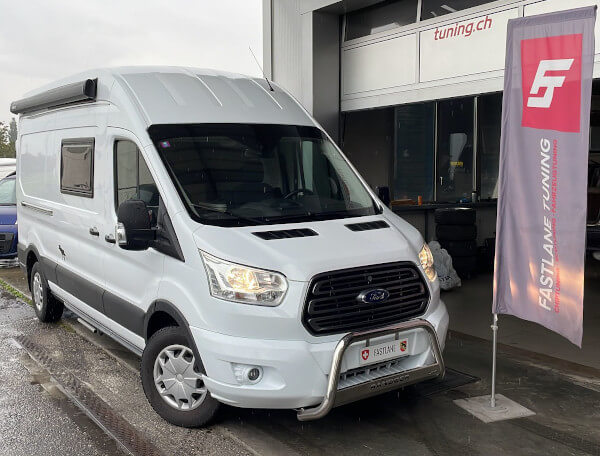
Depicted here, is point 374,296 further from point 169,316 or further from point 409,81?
point 409,81

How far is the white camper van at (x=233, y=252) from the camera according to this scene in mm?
3758

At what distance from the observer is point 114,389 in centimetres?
509

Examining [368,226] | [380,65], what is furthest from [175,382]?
[380,65]

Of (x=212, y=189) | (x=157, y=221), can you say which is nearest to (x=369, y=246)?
(x=212, y=189)

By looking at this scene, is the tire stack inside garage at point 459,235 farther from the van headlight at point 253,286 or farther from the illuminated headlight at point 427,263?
the van headlight at point 253,286

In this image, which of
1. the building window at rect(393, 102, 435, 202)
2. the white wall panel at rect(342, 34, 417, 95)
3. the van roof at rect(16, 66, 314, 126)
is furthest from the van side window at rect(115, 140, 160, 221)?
the building window at rect(393, 102, 435, 202)

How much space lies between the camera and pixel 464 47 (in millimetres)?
7832

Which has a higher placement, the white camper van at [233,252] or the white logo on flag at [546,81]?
the white logo on flag at [546,81]

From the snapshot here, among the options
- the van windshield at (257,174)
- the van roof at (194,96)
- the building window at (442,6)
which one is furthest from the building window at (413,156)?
the van windshield at (257,174)

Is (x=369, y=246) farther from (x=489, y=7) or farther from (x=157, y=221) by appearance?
(x=489, y=7)

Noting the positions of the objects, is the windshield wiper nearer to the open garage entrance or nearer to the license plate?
the license plate

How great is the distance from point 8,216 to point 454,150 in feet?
27.3

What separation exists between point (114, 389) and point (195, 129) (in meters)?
2.17

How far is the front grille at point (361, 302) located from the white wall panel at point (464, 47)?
4229mm
